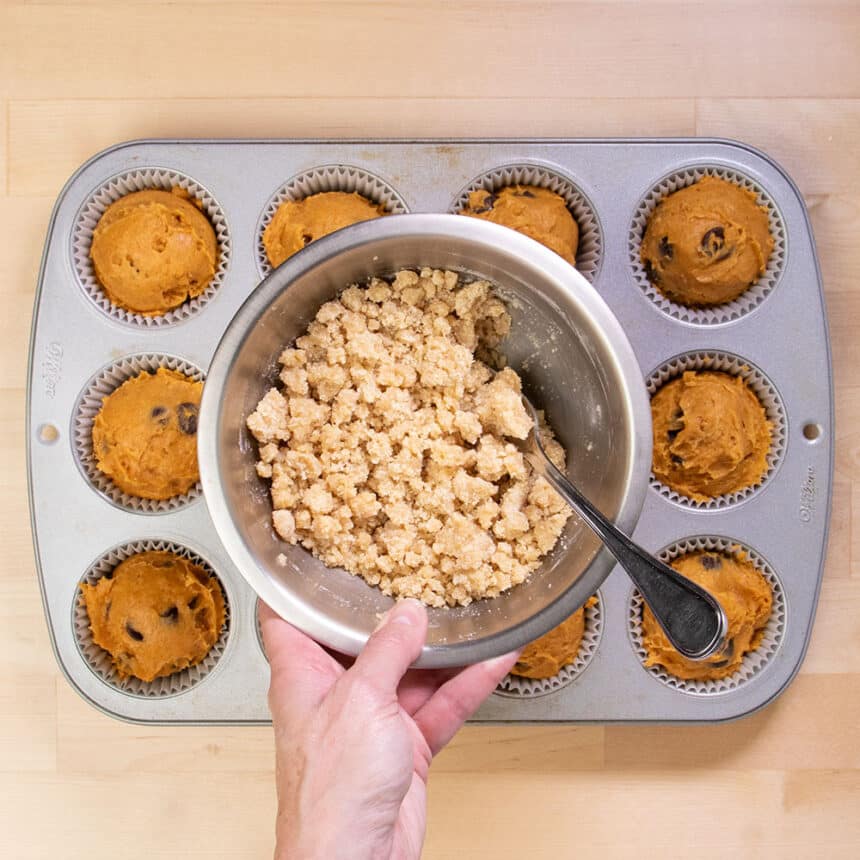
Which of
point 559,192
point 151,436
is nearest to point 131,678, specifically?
point 151,436

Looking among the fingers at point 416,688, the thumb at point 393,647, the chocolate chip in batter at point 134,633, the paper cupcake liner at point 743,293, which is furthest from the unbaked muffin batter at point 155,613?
the paper cupcake liner at point 743,293

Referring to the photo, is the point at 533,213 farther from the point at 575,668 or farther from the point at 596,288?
the point at 575,668

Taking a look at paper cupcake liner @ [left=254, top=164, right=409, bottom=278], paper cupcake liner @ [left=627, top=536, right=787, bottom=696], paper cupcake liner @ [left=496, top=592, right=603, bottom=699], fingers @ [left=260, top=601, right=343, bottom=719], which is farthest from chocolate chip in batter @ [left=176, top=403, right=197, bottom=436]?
paper cupcake liner @ [left=627, top=536, right=787, bottom=696]

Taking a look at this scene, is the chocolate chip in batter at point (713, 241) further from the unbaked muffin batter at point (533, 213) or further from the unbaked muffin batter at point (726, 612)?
the unbaked muffin batter at point (726, 612)

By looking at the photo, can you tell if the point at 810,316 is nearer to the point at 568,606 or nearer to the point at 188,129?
the point at 568,606

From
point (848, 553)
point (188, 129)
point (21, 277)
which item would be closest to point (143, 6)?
point (188, 129)
